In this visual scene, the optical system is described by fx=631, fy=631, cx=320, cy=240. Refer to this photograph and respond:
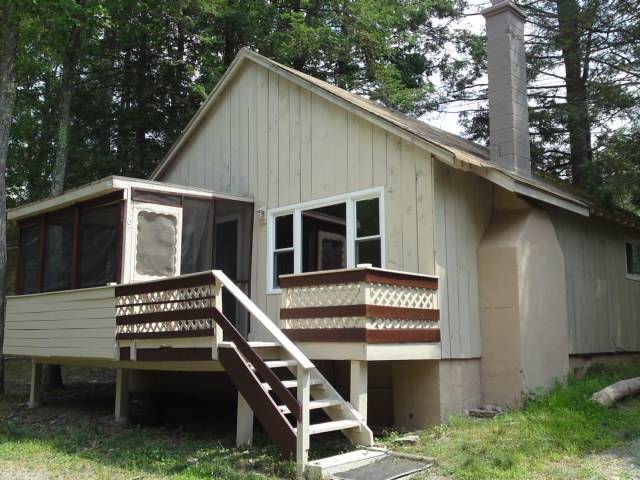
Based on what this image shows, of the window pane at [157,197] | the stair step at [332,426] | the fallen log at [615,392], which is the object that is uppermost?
the window pane at [157,197]

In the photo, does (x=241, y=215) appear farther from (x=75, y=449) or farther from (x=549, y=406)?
(x=549, y=406)

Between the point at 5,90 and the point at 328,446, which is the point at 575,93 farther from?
the point at 5,90

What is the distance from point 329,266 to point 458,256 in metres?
2.61

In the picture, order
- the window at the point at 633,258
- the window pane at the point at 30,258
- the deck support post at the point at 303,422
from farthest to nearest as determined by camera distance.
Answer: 1. the window at the point at 633,258
2. the window pane at the point at 30,258
3. the deck support post at the point at 303,422

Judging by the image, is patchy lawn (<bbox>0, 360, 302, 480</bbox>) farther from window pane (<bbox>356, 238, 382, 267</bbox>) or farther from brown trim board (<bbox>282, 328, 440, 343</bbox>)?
window pane (<bbox>356, 238, 382, 267</bbox>)

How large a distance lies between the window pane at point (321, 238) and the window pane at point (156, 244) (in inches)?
85.3

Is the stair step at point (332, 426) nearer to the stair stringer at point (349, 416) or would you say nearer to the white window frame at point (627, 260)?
the stair stringer at point (349, 416)

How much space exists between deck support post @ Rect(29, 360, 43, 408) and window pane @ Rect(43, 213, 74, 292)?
6.99 ft

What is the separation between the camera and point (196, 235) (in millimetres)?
10820

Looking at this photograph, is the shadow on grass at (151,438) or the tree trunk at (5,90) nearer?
the shadow on grass at (151,438)

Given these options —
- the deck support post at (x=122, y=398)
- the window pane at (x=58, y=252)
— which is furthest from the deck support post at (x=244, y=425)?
the window pane at (x=58, y=252)

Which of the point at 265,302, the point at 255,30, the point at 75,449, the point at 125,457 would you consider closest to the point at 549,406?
the point at 265,302

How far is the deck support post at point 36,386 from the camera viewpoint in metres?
12.7

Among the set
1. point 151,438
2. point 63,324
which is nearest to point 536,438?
point 151,438
